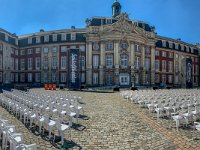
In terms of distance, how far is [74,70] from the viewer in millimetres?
37750

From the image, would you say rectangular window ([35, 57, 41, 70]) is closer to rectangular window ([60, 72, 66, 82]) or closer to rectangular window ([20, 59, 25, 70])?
rectangular window ([20, 59, 25, 70])

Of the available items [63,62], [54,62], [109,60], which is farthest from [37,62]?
[109,60]

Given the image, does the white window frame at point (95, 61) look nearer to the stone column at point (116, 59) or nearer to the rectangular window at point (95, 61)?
the rectangular window at point (95, 61)

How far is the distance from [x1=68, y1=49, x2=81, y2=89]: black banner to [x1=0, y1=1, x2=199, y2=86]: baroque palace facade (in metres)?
10.3

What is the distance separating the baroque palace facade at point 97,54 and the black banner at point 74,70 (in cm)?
1029

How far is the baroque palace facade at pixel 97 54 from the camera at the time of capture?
48.4 metres

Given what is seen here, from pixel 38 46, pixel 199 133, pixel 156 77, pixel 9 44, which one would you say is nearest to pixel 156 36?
pixel 156 77

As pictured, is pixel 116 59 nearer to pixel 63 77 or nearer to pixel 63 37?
pixel 63 77

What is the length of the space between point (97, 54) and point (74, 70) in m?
12.9

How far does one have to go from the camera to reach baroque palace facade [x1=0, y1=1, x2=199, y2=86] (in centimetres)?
4841

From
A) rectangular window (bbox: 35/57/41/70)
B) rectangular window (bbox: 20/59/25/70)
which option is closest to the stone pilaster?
rectangular window (bbox: 35/57/41/70)

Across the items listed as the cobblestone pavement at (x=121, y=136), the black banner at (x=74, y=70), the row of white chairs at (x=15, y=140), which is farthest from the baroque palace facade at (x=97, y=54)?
the row of white chairs at (x=15, y=140)

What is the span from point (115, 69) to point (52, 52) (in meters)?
17.0

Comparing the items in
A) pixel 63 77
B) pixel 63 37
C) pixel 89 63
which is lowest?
pixel 63 77
